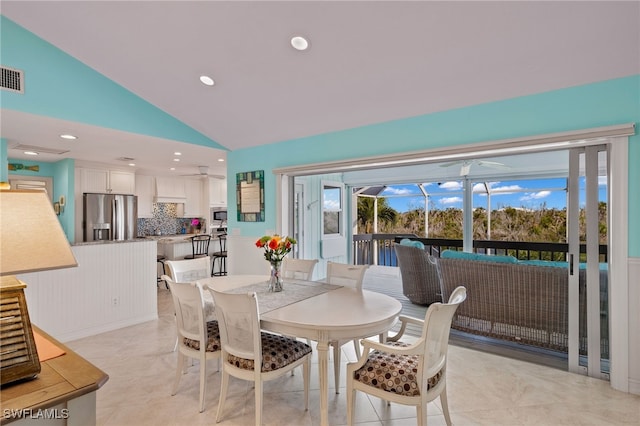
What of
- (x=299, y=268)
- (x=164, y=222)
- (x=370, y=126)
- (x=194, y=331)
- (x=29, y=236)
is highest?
(x=370, y=126)

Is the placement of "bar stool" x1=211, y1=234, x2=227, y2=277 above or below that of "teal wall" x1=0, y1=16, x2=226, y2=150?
below

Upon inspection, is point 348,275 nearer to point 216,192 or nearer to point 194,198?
point 216,192

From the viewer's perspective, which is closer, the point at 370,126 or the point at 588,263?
the point at 588,263

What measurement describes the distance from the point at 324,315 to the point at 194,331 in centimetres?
101

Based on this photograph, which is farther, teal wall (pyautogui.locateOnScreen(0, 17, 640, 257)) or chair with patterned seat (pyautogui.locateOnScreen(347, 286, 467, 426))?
teal wall (pyautogui.locateOnScreen(0, 17, 640, 257))

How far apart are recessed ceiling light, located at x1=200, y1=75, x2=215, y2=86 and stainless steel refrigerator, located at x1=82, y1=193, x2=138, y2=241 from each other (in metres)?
3.78

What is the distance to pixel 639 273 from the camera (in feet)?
7.77

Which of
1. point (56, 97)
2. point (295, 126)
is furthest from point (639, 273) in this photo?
point (56, 97)

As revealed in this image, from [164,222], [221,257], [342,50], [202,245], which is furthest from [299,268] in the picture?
[164,222]

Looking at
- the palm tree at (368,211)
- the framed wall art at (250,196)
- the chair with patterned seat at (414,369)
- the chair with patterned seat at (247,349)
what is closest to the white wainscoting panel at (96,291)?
the framed wall art at (250,196)

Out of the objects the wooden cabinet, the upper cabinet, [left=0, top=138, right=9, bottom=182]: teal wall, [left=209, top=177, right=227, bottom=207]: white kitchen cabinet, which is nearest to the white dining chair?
[left=0, top=138, right=9, bottom=182]: teal wall

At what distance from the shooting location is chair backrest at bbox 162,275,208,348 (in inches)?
88.1

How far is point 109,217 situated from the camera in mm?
5922

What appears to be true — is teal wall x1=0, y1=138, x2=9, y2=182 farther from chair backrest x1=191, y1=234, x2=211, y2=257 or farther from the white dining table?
the white dining table
